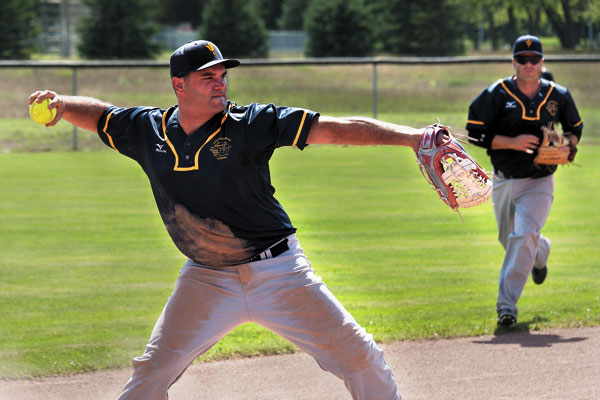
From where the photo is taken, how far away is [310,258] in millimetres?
9398

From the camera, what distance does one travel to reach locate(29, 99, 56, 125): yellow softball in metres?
4.34

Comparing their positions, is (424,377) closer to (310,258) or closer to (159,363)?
(159,363)

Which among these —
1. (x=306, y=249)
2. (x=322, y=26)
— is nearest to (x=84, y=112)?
(x=306, y=249)

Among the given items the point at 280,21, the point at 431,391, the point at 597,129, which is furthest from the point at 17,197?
the point at 280,21

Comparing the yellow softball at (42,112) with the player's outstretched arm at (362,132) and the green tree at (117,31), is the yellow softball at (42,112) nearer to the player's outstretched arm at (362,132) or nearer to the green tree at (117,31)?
the player's outstretched arm at (362,132)

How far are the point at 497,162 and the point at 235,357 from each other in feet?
9.02

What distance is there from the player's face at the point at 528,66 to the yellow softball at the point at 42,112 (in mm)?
4116

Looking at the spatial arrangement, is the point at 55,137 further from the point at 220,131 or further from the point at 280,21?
the point at 280,21

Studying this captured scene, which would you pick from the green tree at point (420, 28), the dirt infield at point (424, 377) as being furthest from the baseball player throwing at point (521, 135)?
the green tree at point (420, 28)

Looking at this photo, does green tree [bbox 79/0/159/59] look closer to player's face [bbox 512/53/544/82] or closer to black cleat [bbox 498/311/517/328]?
player's face [bbox 512/53/544/82]

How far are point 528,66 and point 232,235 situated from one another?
156 inches

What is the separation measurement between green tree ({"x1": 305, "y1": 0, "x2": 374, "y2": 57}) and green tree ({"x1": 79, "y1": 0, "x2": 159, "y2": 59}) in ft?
27.5

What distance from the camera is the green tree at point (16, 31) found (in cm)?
4450

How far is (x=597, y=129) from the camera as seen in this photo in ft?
76.0
